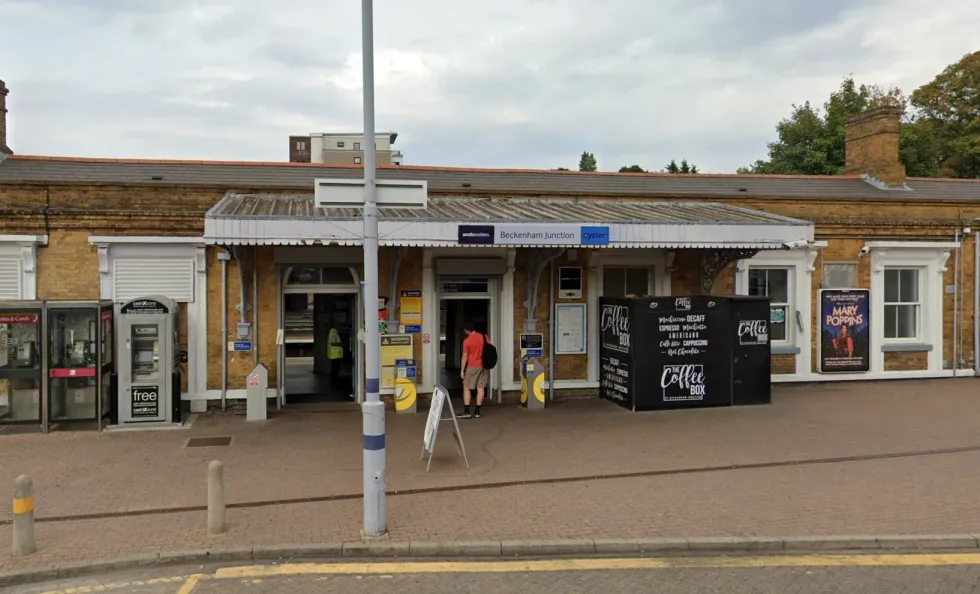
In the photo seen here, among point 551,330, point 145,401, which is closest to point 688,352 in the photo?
point 551,330

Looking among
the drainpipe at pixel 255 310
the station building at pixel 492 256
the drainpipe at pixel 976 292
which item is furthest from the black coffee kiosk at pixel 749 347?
the drainpipe at pixel 255 310

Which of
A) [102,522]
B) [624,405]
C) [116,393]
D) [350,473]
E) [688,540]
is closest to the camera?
[688,540]

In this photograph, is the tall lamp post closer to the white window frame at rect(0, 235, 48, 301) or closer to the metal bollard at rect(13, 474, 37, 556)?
the metal bollard at rect(13, 474, 37, 556)

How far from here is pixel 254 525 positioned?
22.3 feet

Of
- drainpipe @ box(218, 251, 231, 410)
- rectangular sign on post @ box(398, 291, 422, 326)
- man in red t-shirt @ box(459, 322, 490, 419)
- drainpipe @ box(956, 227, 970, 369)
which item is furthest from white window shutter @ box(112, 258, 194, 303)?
drainpipe @ box(956, 227, 970, 369)

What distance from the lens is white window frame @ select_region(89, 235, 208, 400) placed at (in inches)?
495

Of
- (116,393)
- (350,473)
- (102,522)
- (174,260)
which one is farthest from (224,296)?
(102,522)

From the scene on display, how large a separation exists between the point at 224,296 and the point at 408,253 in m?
3.39

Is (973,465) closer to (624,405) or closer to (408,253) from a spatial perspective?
(624,405)

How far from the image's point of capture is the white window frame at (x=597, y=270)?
47.1 feet

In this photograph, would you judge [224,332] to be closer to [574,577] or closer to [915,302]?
[574,577]

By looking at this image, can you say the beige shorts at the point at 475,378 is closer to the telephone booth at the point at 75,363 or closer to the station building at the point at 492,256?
the station building at the point at 492,256

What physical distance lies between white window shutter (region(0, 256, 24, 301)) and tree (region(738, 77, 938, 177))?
3296cm

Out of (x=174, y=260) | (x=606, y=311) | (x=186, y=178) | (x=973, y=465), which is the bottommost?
(x=973, y=465)
